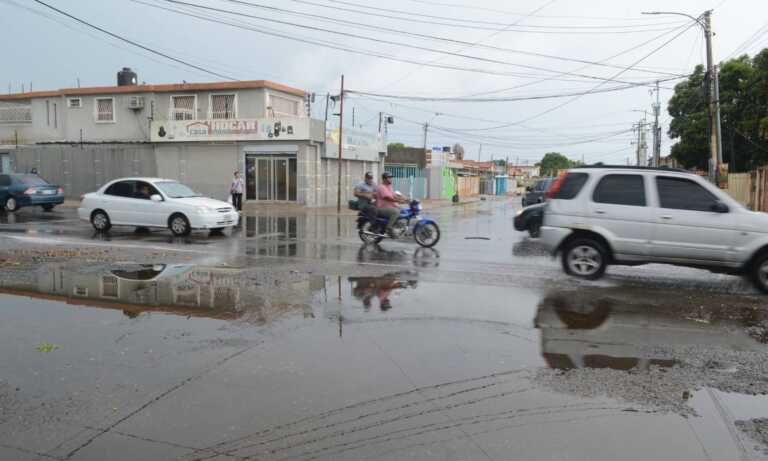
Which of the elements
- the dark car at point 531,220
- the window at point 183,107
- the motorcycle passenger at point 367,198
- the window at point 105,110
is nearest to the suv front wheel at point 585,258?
the motorcycle passenger at point 367,198

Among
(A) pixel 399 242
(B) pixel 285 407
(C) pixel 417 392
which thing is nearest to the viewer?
(B) pixel 285 407

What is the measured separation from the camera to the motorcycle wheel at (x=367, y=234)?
14.4m

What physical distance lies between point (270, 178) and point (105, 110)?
1123 cm

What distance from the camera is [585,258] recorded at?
945 centimetres

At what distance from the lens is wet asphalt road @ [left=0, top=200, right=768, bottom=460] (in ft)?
12.9

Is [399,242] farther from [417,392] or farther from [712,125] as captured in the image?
[712,125]

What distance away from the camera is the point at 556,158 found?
461ft

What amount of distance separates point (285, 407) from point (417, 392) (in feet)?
3.44

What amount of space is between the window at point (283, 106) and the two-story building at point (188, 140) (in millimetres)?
57

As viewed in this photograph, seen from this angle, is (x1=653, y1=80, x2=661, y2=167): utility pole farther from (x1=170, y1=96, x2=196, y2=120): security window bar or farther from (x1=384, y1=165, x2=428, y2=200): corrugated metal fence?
(x1=170, y1=96, x2=196, y2=120): security window bar

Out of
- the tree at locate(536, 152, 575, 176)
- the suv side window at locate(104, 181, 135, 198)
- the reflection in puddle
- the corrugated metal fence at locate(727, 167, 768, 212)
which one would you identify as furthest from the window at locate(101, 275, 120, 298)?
the tree at locate(536, 152, 575, 176)

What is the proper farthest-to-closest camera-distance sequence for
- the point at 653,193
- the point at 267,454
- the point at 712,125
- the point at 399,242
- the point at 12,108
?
the point at 12,108 < the point at 712,125 < the point at 399,242 < the point at 653,193 < the point at 267,454

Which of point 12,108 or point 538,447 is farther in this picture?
point 12,108

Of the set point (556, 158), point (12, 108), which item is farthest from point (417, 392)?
point (556, 158)
